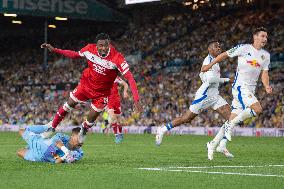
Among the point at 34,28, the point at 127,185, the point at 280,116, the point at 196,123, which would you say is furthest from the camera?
the point at 34,28

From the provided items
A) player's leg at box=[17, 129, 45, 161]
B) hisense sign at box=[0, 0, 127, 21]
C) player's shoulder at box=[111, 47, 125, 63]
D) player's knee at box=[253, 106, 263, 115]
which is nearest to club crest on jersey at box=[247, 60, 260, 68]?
player's knee at box=[253, 106, 263, 115]

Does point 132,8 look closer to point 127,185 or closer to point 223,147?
point 223,147

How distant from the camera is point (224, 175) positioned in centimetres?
1002

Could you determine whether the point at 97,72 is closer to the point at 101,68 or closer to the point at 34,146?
the point at 101,68

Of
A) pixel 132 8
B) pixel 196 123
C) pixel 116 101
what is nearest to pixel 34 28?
pixel 132 8

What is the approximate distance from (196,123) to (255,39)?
2270cm

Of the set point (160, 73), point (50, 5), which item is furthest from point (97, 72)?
point (50, 5)

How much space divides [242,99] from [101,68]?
3.14m

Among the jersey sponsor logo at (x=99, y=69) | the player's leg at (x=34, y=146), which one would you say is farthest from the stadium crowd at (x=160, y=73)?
the player's leg at (x=34, y=146)

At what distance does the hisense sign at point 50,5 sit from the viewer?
43.7m

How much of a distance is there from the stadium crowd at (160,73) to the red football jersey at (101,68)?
748 inches

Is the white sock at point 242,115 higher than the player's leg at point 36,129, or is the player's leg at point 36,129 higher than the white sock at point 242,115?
the white sock at point 242,115

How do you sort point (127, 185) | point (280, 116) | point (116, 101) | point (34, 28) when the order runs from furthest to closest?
point (34, 28) → point (280, 116) → point (116, 101) → point (127, 185)

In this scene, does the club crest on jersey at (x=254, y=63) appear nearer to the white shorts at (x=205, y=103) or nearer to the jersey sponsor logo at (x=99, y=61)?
the white shorts at (x=205, y=103)
